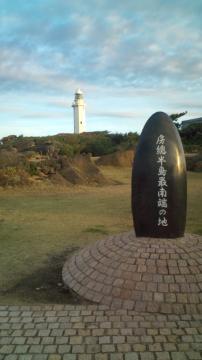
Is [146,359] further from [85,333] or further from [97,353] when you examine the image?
[85,333]

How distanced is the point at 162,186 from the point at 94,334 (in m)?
2.58

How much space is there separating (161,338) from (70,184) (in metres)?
14.4

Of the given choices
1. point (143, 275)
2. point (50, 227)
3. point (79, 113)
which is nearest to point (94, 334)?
point (143, 275)

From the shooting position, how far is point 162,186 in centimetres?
625

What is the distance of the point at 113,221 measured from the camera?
432 inches

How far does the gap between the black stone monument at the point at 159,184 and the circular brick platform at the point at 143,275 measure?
0.78 feet

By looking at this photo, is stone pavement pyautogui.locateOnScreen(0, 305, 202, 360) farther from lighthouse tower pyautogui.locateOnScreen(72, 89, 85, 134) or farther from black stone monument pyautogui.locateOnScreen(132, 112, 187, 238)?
lighthouse tower pyautogui.locateOnScreen(72, 89, 85, 134)

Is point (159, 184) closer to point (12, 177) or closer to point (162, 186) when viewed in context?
point (162, 186)

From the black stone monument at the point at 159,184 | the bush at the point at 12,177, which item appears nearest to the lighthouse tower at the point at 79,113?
the bush at the point at 12,177

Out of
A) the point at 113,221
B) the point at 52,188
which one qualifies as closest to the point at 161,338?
the point at 113,221

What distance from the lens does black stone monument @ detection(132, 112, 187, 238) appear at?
6254 millimetres

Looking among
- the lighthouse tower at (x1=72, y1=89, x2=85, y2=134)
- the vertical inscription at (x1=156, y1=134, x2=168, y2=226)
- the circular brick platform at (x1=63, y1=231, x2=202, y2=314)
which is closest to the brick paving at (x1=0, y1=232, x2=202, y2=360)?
the circular brick platform at (x1=63, y1=231, x2=202, y2=314)

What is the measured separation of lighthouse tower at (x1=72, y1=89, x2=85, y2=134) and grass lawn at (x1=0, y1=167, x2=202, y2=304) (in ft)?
104

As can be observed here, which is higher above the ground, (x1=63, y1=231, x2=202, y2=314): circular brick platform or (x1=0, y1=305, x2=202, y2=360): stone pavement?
(x1=63, y1=231, x2=202, y2=314): circular brick platform
